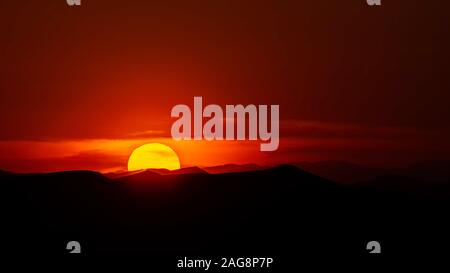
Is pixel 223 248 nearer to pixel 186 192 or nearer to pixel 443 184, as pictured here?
pixel 186 192

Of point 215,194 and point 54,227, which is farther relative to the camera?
point 215,194

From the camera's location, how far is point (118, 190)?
16938 millimetres

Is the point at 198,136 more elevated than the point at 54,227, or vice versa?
the point at 198,136

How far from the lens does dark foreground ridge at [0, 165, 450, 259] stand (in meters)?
13.9

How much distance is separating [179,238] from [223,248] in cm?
95

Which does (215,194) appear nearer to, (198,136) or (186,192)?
(186,192)

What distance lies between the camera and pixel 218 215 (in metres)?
15.5

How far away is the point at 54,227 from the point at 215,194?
172 inches

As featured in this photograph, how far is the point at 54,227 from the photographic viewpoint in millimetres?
14461

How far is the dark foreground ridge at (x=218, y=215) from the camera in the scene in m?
13.9
